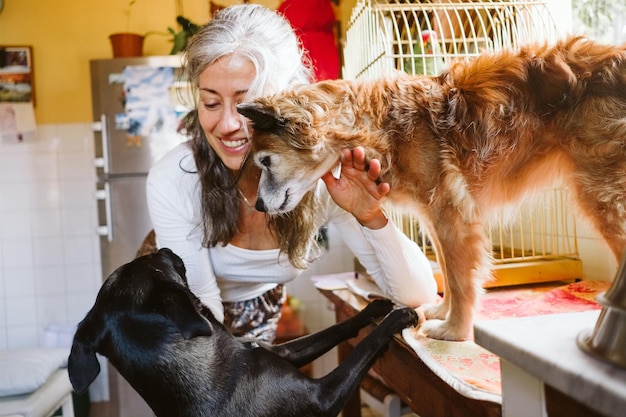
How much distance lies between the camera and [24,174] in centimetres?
349

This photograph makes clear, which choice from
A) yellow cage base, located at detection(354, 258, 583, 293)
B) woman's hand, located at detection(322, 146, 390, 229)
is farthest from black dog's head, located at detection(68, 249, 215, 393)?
yellow cage base, located at detection(354, 258, 583, 293)

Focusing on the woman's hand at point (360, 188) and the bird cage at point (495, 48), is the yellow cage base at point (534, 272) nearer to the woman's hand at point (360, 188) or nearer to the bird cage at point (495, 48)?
the bird cage at point (495, 48)

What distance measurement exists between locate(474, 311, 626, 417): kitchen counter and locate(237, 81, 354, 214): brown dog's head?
0.65 meters

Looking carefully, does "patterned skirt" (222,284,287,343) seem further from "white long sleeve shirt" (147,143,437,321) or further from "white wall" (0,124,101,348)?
"white wall" (0,124,101,348)

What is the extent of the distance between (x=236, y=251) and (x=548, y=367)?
110cm

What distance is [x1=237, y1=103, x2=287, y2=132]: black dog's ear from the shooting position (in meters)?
1.08

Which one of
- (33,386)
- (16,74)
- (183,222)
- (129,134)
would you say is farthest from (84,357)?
(16,74)

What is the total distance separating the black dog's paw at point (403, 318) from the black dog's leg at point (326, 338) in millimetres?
117

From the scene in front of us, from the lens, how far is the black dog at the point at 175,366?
101cm

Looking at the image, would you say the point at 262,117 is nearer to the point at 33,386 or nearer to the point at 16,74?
the point at 33,386

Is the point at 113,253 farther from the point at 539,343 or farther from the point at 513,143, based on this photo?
the point at 539,343

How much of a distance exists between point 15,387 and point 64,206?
1.79 m

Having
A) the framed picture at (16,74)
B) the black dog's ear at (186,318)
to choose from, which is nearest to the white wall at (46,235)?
the framed picture at (16,74)

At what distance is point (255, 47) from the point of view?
1.31 metres
